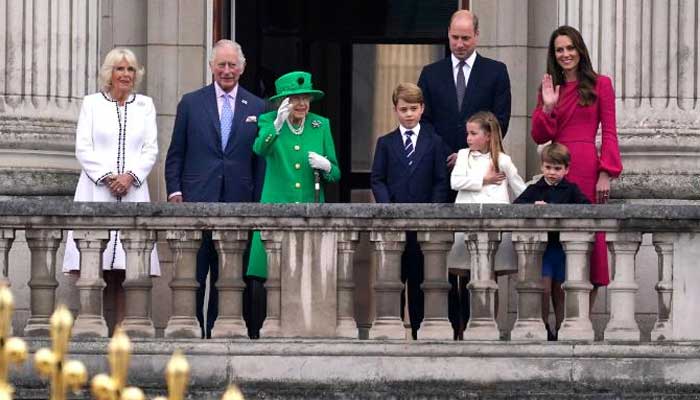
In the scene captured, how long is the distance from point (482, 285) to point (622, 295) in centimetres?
80

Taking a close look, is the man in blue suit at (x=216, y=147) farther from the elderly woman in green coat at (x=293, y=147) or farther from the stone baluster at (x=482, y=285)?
the stone baluster at (x=482, y=285)

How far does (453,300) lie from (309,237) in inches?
40.9

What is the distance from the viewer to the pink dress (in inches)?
459

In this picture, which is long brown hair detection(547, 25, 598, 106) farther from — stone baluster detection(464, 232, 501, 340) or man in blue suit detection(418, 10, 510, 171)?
stone baluster detection(464, 232, 501, 340)

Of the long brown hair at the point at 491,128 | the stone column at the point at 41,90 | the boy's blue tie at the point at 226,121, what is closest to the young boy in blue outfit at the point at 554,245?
the long brown hair at the point at 491,128

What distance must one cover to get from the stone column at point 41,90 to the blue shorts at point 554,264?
3429 mm

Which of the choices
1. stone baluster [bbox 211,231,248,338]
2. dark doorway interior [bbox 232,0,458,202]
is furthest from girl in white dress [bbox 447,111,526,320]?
dark doorway interior [bbox 232,0,458,202]

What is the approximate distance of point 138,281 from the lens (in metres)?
11.3

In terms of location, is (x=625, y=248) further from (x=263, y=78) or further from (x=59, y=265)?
(x=263, y=78)

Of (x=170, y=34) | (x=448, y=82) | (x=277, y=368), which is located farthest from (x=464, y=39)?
(x=170, y=34)

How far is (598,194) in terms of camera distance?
38.6 feet

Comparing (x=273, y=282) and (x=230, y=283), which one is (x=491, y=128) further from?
(x=230, y=283)

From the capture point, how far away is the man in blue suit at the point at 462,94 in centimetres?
1204

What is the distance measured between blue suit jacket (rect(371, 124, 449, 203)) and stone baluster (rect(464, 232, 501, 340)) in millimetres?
576
